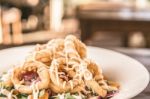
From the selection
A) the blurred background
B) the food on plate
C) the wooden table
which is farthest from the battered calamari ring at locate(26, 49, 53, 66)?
the wooden table

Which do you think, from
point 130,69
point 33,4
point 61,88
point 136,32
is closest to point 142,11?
point 136,32

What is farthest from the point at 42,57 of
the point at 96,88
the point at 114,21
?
the point at 114,21

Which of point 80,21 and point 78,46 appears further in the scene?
point 80,21

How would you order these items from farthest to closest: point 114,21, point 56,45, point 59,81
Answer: point 114,21
point 56,45
point 59,81

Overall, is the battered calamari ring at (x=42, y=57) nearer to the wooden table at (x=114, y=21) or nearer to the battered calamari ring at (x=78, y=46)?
the battered calamari ring at (x=78, y=46)

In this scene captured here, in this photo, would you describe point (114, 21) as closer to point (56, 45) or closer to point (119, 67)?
point (119, 67)

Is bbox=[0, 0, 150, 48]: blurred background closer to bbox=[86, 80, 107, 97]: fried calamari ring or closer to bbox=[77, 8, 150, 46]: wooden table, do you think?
bbox=[77, 8, 150, 46]: wooden table
